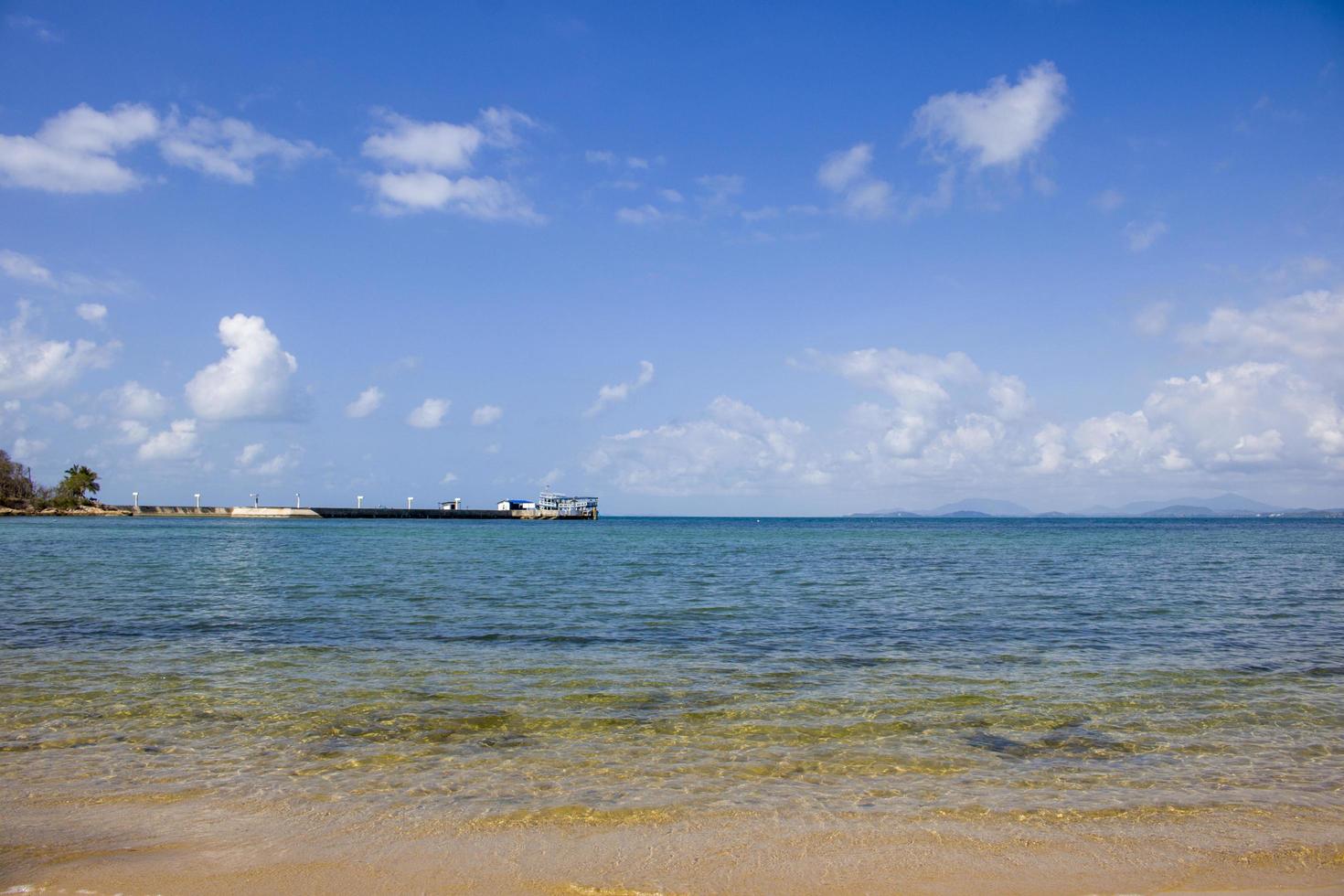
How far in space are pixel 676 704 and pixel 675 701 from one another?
7.1 inches

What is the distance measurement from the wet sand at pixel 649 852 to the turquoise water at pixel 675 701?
1.39 ft

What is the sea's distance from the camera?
848cm

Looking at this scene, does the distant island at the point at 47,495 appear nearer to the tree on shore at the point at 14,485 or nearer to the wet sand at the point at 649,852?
the tree on shore at the point at 14,485

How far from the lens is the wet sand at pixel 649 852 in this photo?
6.25 meters

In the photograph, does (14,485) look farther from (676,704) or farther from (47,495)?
(676,704)

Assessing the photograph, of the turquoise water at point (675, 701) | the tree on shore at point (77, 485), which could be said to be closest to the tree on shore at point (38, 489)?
the tree on shore at point (77, 485)

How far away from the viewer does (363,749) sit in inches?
390

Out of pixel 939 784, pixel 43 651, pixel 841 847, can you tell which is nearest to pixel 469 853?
pixel 841 847

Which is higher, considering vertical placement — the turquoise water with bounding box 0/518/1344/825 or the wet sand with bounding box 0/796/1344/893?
the wet sand with bounding box 0/796/1344/893

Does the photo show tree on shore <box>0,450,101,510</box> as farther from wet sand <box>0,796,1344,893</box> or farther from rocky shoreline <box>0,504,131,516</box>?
wet sand <box>0,796,1344,893</box>

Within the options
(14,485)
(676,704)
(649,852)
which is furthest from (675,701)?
(14,485)

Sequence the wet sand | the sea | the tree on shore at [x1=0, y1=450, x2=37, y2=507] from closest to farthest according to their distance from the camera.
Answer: the wet sand → the sea → the tree on shore at [x1=0, y1=450, x2=37, y2=507]

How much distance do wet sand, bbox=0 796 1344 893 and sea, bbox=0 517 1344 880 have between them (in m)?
0.33

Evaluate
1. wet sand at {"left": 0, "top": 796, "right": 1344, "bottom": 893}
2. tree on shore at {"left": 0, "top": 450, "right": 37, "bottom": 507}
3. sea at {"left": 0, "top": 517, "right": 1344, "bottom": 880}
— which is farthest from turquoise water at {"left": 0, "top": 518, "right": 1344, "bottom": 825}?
tree on shore at {"left": 0, "top": 450, "right": 37, "bottom": 507}
